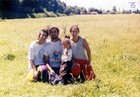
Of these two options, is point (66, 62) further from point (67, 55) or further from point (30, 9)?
point (30, 9)

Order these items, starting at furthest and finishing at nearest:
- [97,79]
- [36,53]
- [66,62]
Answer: [36,53] < [66,62] < [97,79]

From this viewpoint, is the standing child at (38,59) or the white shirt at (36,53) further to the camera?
the white shirt at (36,53)

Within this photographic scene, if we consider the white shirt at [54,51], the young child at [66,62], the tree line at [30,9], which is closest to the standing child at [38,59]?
the white shirt at [54,51]

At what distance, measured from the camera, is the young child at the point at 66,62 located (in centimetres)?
816

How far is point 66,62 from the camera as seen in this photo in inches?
323

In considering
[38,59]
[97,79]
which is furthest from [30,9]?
[97,79]

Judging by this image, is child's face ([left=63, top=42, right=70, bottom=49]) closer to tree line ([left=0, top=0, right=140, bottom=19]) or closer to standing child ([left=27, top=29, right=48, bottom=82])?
standing child ([left=27, top=29, right=48, bottom=82])

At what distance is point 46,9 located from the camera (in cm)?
5962

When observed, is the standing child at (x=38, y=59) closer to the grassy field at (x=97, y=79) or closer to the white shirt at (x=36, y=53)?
the white shirt at (x=36, y=53)

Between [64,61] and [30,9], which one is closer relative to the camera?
A: [64,61]

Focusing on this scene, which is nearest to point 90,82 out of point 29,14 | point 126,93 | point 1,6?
point 126,93

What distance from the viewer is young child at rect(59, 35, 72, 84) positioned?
816 centimetres

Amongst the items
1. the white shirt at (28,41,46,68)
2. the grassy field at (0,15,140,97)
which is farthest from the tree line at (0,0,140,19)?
the white shirt at (28,41,46,68)

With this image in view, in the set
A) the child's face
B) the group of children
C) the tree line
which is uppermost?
the child's face
